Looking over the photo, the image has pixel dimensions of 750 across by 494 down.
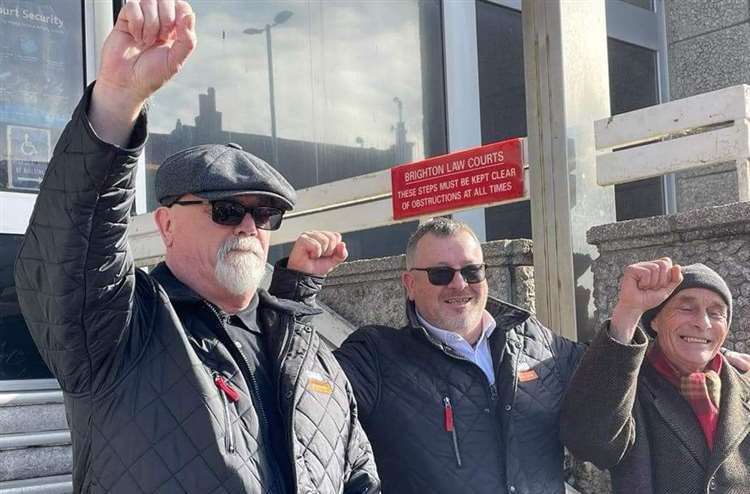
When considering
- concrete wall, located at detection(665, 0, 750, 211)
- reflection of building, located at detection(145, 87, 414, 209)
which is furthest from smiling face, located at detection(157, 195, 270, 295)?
concrete wall, located at detection(665, 0, 750, 211)

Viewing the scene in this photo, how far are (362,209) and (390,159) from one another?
2652 mm

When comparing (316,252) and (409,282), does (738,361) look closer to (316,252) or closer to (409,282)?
(409,282)

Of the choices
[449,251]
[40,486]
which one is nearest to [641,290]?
[449,251]

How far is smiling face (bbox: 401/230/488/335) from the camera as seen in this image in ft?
9.82

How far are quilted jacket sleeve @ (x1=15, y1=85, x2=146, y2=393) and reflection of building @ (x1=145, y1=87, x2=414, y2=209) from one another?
4.57 metres

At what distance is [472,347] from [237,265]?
98 centimetres

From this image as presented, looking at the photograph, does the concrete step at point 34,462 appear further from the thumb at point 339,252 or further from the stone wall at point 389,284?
the thumb at point 339,252

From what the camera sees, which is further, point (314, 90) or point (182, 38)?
point (314, 90)

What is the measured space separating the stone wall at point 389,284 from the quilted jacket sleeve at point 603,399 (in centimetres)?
156

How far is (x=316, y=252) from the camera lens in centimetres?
271

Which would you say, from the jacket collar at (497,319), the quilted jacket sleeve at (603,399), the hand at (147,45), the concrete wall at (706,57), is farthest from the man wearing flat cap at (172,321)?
the concrete wall at (706,57)

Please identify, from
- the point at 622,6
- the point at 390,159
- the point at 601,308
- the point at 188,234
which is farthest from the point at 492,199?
the point at 622,6

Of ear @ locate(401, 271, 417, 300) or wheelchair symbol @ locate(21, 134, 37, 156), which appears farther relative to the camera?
wheelchair symbol @ locate(21, 134, 37, 156)

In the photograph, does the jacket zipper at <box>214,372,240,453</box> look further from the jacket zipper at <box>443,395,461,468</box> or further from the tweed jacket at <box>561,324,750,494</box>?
the tweed jacket at <box>561,324,750,494</box>
